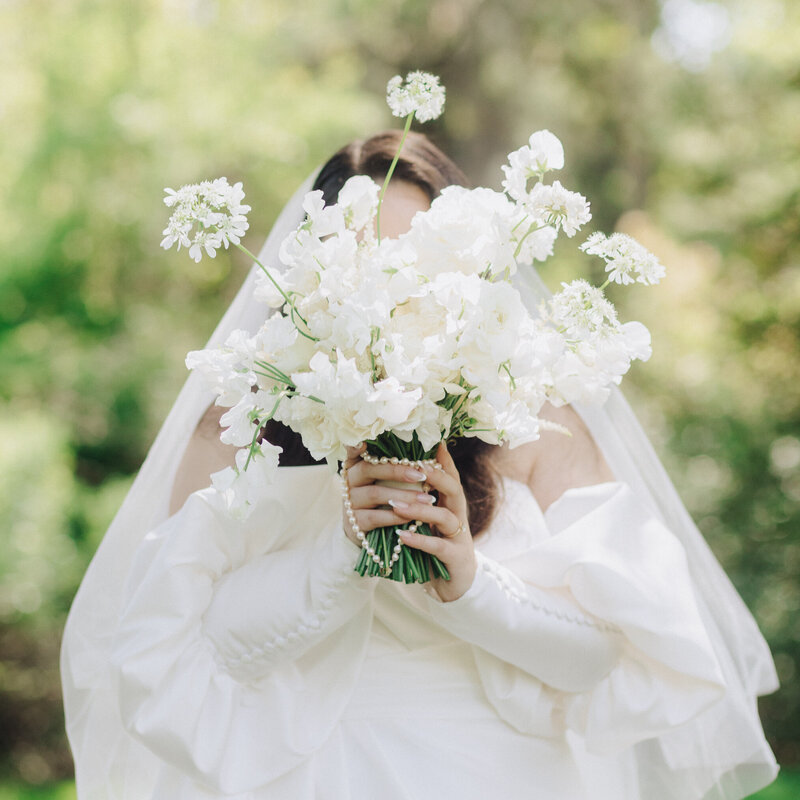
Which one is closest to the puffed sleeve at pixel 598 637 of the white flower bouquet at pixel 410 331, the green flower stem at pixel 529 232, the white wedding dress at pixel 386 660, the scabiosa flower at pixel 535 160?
the white wedding dress at pixel 386 660

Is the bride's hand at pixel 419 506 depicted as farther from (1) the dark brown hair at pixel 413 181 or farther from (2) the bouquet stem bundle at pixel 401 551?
(1) the dark brown hair at pixel 413 181

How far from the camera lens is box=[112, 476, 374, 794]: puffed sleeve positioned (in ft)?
5.71

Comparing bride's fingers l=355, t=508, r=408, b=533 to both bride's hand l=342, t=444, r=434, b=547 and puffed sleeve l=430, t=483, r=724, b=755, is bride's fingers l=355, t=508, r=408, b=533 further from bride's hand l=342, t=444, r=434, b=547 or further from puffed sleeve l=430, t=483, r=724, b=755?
puffed sleeve l=430, t=483, r=724, b=755

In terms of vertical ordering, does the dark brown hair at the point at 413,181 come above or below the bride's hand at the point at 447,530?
above

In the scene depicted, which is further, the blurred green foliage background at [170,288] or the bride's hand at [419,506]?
the blurred green foliage background at [170,288]

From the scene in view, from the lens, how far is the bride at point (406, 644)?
1738 mm

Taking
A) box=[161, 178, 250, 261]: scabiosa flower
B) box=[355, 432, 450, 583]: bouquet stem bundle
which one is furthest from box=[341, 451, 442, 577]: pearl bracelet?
box=[161, 178, 250, 261]: scabiosa flower

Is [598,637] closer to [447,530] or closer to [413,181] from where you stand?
[447,530]

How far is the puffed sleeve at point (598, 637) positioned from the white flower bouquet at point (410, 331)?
0.33 meters

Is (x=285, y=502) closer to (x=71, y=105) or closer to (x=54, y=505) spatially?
(x=54, y=505)

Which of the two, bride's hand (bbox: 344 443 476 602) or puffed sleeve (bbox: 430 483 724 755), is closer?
bride's hand (bbox: 344 443 476 602)

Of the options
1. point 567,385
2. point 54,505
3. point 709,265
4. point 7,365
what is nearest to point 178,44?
point 7,365

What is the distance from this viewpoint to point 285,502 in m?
1.92

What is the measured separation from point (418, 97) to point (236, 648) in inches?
44.4
